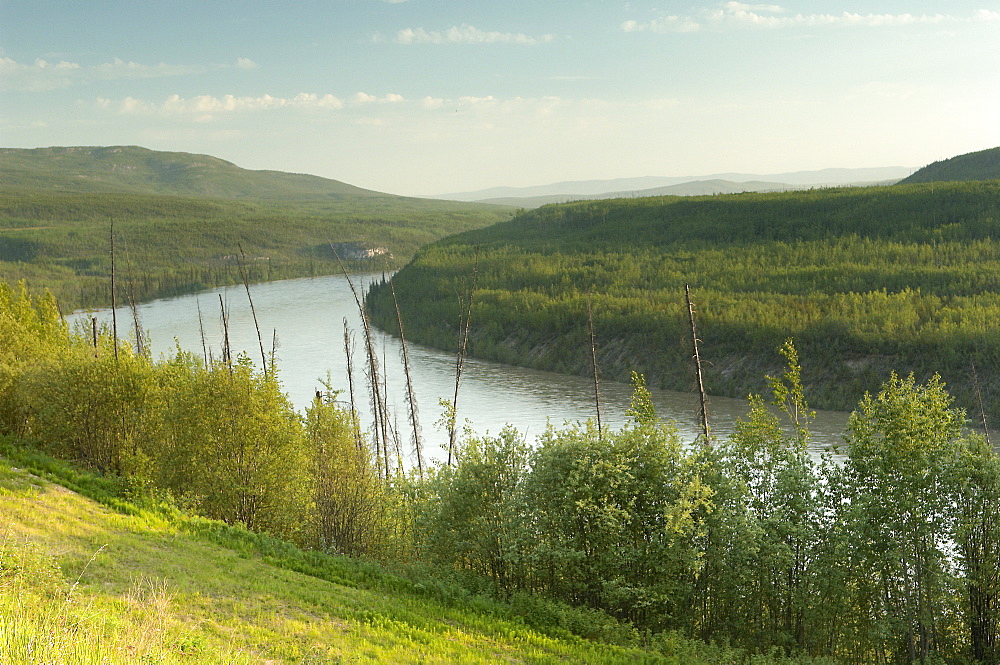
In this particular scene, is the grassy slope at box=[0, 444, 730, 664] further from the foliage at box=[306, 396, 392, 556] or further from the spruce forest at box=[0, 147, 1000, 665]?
the foliage at box=[306, 396, 392, 556]

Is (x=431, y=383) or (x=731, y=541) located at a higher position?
(x=731, y=541)

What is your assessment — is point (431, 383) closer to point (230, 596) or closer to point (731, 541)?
A: point (731, 541)

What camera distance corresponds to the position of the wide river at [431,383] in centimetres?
5453

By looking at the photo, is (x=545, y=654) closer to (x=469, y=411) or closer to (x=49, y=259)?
(x=469, y=411)

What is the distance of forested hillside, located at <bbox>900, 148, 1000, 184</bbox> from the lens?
150 metres

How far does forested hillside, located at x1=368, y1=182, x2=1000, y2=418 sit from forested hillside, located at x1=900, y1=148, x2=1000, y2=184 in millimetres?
50007

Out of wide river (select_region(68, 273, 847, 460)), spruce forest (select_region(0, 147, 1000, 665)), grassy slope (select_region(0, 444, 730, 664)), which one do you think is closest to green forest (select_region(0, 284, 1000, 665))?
spruce forest (select_region(0, 147, 1000, 665))

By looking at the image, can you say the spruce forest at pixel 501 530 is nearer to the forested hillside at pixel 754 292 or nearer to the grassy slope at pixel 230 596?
the grassy slope at pixel 230 596

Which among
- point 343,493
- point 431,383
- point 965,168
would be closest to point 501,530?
point 343,493

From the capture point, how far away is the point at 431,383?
229 ft

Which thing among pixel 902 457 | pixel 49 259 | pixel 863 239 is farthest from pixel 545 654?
pixel 49 259

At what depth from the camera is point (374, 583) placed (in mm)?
21969

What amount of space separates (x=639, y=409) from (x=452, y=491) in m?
7.58

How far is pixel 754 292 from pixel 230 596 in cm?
6597
